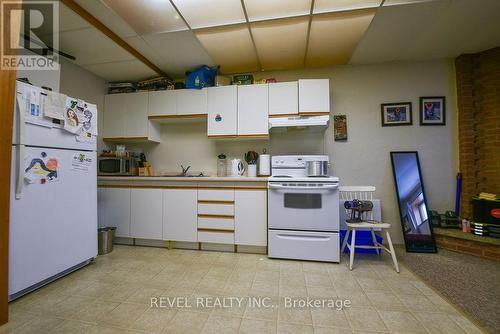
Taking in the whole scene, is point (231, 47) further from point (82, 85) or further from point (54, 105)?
point (82, 85)

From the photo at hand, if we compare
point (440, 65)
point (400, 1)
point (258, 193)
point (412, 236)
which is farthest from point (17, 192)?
point (440, 65)

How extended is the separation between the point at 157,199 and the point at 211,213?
0.71 meters

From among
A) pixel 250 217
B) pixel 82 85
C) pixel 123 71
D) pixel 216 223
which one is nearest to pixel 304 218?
pixel 250 217

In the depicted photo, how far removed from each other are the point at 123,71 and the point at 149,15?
4.31 feet

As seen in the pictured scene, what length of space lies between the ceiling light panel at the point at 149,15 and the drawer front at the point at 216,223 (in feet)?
6.86

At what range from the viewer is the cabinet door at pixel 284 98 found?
261cm

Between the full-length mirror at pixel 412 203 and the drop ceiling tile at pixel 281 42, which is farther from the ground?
the drop ceiling tile at pixel 281 42

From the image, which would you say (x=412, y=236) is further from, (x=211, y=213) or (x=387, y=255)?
(x=211, y=213)

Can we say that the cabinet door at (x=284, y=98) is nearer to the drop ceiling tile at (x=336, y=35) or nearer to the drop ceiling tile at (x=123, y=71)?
the drop ceiling tile at (x=336, y=35)

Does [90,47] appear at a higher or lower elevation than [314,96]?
higher

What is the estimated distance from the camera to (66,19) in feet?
6.25

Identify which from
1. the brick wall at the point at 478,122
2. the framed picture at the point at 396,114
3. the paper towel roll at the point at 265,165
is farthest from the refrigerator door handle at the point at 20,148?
the brick wall at the point at 478,122

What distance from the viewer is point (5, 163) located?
4.19 ft

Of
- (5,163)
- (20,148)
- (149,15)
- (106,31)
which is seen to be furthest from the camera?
(106,31)
